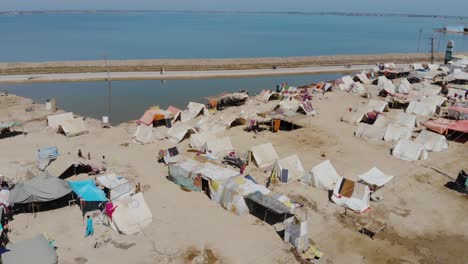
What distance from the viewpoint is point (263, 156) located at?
2681 centimetres

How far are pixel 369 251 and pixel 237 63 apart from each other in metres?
65.2

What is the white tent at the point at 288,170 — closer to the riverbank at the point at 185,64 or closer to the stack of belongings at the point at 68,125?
the stack of belongings at the point at 68,125

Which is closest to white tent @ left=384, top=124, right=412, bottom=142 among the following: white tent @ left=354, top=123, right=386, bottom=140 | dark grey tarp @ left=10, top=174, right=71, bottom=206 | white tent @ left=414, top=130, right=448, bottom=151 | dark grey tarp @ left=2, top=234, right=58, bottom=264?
white tent @ left=354, top=123, right=386, bottom=140

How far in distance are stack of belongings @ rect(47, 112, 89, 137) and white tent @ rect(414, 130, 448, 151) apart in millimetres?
29317

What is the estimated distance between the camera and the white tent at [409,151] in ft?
91.6

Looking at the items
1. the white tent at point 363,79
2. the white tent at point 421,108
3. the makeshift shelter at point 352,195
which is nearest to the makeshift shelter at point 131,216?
the makeshift shelter at point 352,195

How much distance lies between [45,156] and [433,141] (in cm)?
3046

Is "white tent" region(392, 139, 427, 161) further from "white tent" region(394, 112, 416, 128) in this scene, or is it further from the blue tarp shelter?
the blue tarp shelter

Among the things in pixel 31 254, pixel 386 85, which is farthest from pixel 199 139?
pixel 386 85

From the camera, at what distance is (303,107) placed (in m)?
37.9

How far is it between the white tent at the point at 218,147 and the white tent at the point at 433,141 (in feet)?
51.7

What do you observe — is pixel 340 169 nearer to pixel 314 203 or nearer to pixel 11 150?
pixel 314 203

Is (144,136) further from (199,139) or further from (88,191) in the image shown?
(88,191)

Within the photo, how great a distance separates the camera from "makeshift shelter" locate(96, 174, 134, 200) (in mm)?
21500
